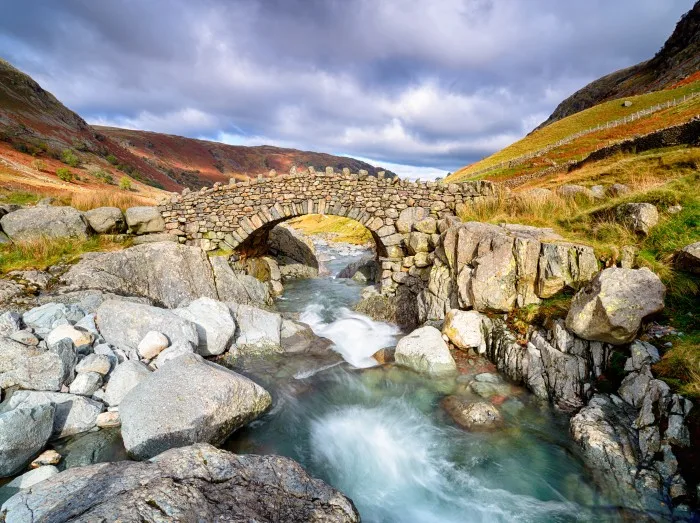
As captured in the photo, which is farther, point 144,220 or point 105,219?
point 144,220

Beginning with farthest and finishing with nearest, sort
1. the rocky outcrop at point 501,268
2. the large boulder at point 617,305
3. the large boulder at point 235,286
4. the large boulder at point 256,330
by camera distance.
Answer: the large boulder at point 235,286, the large boulder at point 256,330, the rocky outcrop at point 501,268, the large boulder at point 617,305

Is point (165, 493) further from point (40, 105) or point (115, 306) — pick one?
point (40, 105)

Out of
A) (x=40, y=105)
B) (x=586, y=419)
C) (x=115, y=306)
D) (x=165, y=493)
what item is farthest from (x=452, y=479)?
(x=40, y=105)

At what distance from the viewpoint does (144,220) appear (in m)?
12.9

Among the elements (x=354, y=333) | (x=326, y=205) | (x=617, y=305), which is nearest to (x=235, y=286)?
(x=326, y=205)

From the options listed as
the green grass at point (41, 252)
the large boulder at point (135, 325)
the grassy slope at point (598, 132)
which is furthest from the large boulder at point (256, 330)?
the grassy slope at point (598, 132)

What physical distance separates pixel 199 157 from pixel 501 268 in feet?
313

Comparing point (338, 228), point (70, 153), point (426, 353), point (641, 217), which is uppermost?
point (70, 153)

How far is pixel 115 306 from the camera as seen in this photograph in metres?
8.11

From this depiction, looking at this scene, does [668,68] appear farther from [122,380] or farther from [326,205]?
[122,380]

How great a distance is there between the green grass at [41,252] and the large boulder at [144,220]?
160cm

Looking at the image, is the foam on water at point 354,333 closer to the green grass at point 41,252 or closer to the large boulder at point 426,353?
the large boulder at point 426,353

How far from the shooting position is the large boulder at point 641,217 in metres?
7.66

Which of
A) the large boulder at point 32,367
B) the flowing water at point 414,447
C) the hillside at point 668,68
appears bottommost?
the flowing water at point 414,447
